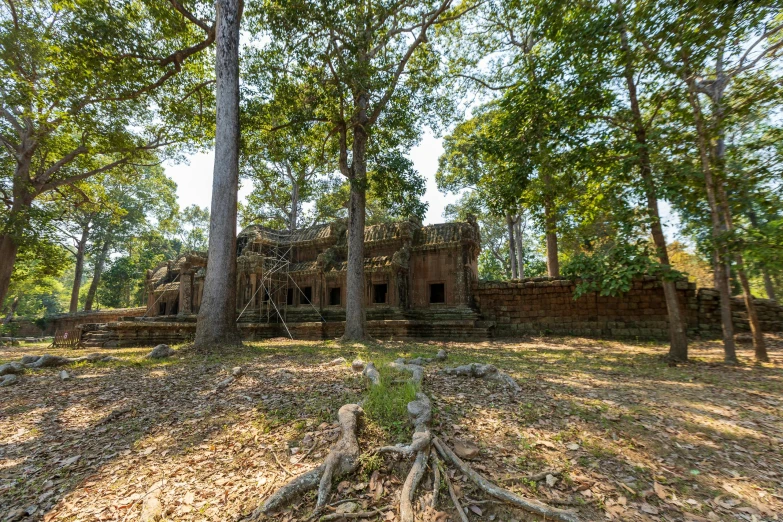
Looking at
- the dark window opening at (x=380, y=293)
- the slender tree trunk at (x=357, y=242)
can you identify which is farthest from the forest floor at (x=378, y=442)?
the dark window opening at (x=380, y=293)

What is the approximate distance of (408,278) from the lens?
1722 centimetres

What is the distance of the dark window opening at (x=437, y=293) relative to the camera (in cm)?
1703

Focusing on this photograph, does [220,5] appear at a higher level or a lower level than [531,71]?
higher

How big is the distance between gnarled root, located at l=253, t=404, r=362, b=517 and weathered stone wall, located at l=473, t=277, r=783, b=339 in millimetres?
11259

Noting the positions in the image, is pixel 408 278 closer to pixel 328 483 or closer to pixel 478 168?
pixel 478 168

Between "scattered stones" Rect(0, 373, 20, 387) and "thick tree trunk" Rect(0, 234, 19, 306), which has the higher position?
"thick tree trunk" Rect(0, 234, 19, 306)

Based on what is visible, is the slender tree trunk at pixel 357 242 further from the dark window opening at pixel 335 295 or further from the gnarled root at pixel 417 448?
the gnarled root at pixel 417 448

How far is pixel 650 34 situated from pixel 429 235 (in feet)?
38.0

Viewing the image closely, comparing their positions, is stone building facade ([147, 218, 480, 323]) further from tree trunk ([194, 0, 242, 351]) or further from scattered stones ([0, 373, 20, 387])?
scattered stones ([0, 373, 20, 387])

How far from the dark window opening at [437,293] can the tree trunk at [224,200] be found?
997cm

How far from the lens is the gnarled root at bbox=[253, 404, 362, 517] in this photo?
264 centimetres

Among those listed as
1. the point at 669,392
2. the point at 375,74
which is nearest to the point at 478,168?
the point at 375,74

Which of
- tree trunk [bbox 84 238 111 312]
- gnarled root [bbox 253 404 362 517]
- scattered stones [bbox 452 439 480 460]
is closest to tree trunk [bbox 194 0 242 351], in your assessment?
gnarled root [bbox 253 404 362 517]

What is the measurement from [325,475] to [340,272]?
15.2 meters
